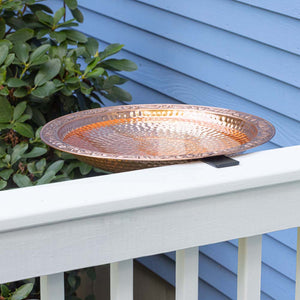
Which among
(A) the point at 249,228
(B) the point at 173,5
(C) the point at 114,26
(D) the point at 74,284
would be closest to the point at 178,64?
(B) the point at 173,5

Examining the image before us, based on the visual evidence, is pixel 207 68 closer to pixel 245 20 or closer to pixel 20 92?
pixel 245 20

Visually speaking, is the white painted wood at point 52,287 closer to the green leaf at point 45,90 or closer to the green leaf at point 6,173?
the green leaf at point 6,173

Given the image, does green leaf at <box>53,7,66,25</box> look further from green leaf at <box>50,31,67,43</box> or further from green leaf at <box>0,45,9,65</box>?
green leaf at <box>0,45,9,65</box>

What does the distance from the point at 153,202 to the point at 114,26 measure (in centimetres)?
260

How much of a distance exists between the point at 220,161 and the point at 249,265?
7.1 inches

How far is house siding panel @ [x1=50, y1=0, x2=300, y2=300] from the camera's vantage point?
235 centimetres

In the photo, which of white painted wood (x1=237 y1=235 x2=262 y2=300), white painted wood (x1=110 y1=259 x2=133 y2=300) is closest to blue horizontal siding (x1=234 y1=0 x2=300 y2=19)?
white painted wood (x1=237 y1=235 x2=262 y2=300)

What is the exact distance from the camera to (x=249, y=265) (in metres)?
1.01

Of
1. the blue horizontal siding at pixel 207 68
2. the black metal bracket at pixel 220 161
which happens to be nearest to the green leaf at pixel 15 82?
the blue horizontal siding at pixel 207 68

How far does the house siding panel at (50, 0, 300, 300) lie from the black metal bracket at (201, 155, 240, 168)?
4.30ft

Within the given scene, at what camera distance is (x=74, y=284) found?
257 centimetres

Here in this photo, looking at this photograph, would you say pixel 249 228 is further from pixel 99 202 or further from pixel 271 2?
pixel 271 2

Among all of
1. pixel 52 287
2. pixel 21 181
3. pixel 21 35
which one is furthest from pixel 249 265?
pixel 21 35

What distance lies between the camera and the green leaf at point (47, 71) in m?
2.36
